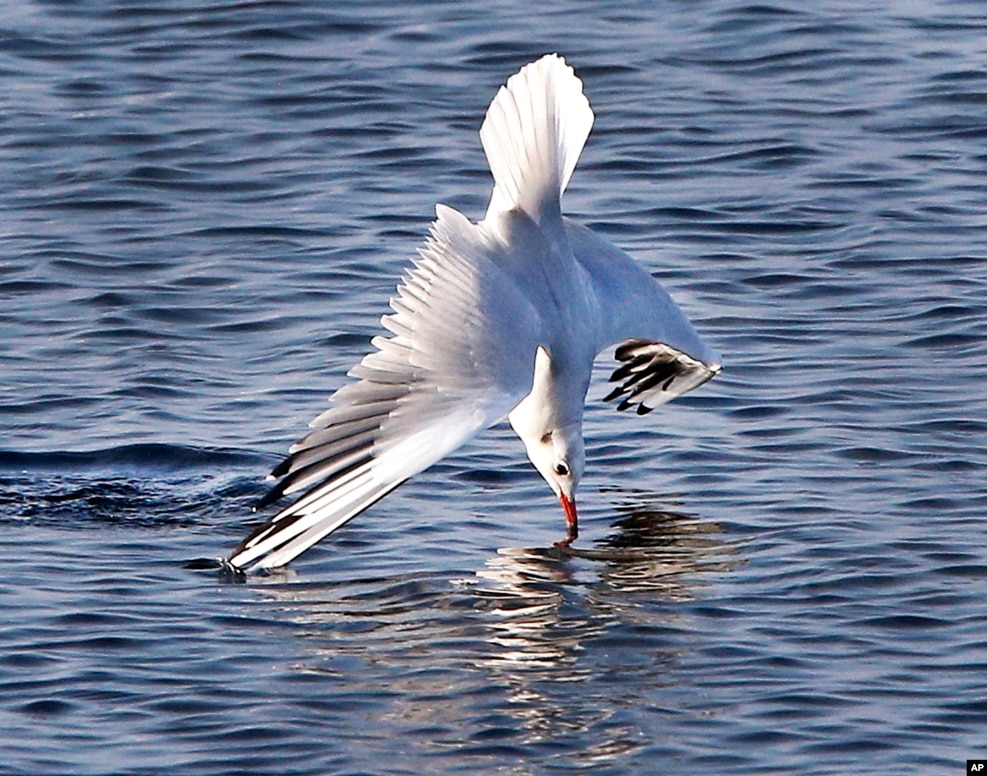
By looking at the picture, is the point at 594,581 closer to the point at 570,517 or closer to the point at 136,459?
the point at 570,517

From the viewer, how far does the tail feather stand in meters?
6.95

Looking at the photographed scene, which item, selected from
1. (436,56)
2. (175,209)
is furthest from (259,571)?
(436,56)

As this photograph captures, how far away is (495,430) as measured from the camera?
774cm

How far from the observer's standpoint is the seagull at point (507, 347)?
5758mm

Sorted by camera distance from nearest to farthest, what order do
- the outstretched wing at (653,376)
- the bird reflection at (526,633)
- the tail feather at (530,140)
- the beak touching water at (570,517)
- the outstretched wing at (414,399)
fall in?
the bird reflection at (526,633)
the outstretched wing at (414,399)
the beak touching water at (570,517)
the tail feather at (530,140)
the outstretched wing at (653,376)

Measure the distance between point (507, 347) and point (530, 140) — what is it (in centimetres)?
105

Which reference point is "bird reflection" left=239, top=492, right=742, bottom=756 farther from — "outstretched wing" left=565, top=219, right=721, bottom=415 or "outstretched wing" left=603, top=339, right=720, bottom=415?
"outstretched wing" left=603, top=339, right=720, bottom=415

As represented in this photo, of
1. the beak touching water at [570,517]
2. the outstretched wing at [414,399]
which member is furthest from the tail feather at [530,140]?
the beak touching water at [570,517]

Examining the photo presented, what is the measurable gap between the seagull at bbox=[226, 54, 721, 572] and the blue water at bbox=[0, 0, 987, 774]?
0.22 m

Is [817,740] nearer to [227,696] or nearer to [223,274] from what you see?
[227,696]

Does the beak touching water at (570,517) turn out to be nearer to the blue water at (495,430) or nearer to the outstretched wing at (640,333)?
the blue water at (495,430)

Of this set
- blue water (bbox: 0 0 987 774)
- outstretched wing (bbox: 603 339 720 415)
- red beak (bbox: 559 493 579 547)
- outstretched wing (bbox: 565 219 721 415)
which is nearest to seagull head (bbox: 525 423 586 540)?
red beak (bbox: 559 493 579 547)

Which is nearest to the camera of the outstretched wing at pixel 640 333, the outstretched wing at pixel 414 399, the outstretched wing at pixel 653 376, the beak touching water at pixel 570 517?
the outstretched wing at pixel 414 399

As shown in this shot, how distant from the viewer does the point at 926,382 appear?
7.77 m
